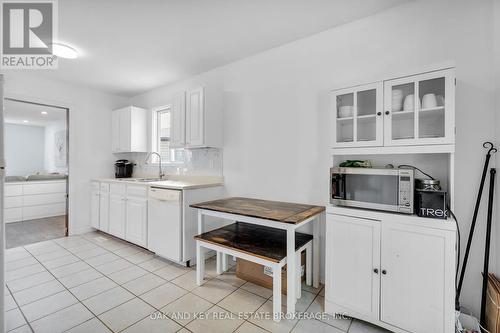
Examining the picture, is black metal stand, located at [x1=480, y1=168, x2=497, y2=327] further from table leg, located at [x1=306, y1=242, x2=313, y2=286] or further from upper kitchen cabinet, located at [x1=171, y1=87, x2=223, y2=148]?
upper kitchen cabinet, located at [x1=171, y1=87, x2=223, y2=148]

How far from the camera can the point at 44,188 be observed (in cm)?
496

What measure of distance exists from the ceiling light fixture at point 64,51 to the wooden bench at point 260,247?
264cm

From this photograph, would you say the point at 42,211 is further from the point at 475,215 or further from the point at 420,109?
the point at 475,215

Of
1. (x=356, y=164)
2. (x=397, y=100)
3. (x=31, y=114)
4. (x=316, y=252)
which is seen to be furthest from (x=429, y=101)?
(x=31, y=114)

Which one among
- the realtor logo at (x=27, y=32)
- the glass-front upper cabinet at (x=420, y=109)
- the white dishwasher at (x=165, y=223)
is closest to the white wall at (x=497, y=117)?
the glass-front upper cabinet at (x=420, y=109)

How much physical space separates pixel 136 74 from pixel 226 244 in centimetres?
291

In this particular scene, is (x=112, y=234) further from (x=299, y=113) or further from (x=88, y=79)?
(x=299, y=113)

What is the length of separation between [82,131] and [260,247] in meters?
3.87

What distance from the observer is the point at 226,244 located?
2.05 metres

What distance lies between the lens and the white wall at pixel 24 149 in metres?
6.02

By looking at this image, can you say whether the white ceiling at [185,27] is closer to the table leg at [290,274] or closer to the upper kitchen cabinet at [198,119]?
the upper kitchen cabinet at [198,119]

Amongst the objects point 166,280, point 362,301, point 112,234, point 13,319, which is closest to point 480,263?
point 362,301

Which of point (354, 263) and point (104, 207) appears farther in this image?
point (104, 207)

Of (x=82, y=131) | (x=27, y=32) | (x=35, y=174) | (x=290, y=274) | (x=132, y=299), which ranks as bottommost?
(x=132, y=299)
